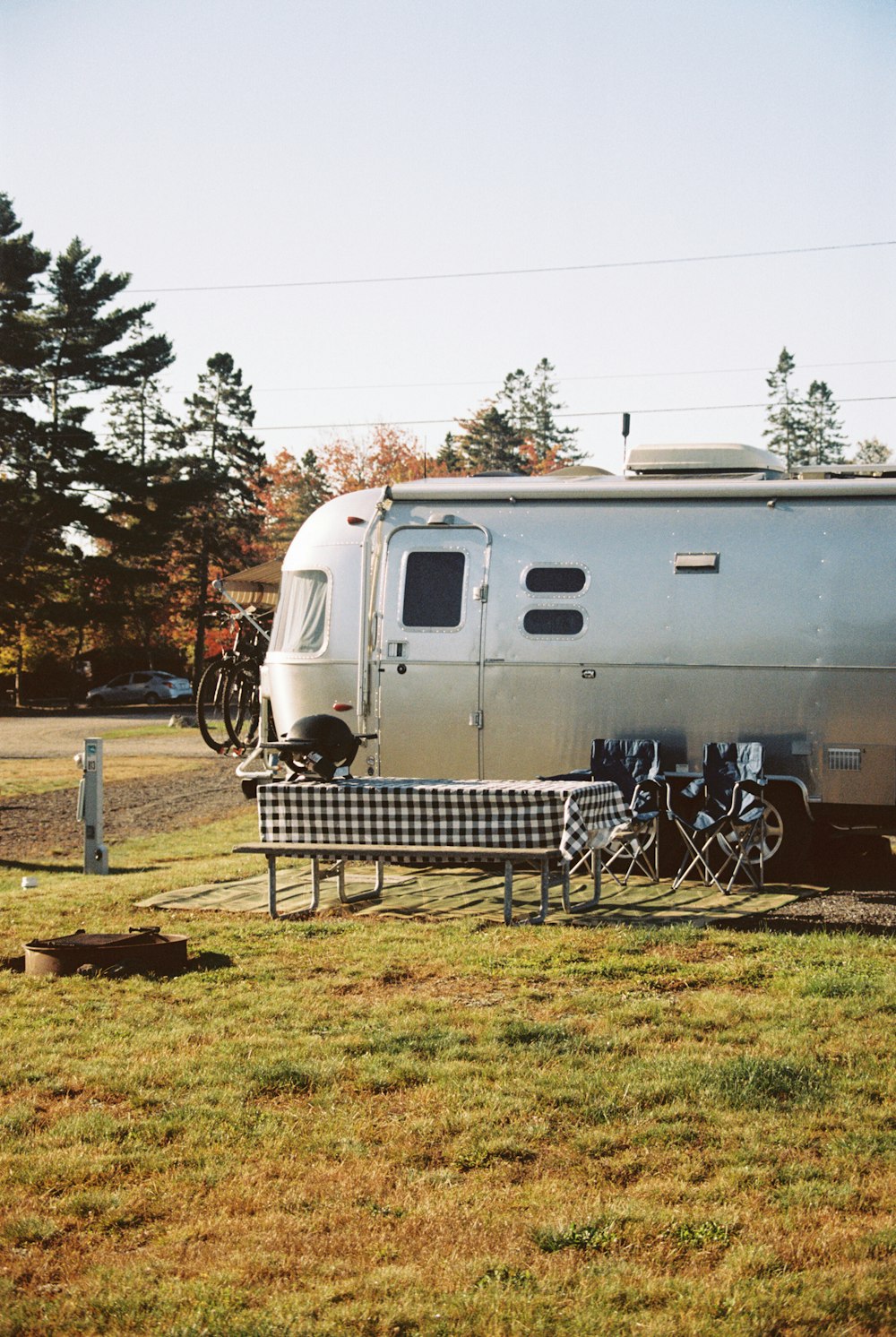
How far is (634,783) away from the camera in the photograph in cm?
1055

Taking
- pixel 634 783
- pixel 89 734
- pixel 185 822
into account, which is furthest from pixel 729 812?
pixel 89 734

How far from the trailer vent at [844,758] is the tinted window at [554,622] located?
2.07 meters

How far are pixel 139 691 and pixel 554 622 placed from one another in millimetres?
43482

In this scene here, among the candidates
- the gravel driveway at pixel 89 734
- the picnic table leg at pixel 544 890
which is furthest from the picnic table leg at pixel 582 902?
the gravel driveway at pixel 89 734

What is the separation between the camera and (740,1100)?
528 cm

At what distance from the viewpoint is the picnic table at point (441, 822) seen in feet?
28.9

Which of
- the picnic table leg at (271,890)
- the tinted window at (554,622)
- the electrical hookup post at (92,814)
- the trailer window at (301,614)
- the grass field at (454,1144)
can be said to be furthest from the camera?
the electrical hookup post at (92,814)

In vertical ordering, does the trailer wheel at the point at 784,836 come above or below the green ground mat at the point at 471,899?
above

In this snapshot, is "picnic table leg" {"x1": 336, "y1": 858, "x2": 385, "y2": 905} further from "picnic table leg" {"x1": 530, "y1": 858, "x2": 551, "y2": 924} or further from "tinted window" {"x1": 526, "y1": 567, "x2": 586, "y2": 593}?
"tinted window" {"x1": 526, "y1": 567, "x2": 586, "y2": 593}

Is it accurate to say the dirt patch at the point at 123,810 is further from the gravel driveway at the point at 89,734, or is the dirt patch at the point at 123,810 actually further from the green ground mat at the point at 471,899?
the green ground mat at the point at 471,899

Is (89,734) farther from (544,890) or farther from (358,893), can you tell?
(544,890)

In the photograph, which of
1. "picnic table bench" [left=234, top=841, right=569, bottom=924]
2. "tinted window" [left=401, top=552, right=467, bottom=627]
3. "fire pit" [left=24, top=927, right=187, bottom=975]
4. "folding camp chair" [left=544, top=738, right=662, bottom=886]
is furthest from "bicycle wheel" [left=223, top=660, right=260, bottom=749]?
"fire pit" [left=24, top=927, right=187, bottom=975]

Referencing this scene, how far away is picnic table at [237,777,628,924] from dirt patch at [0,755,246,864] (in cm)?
500

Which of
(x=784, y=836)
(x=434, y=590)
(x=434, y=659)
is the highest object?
(x=434, y=590)
